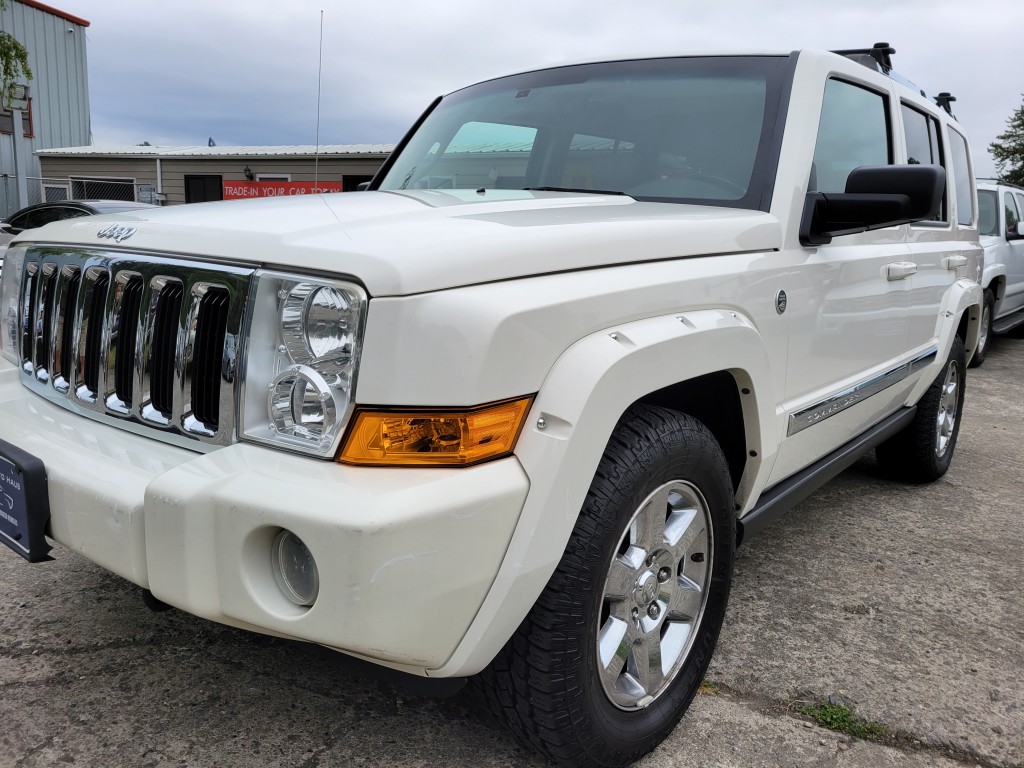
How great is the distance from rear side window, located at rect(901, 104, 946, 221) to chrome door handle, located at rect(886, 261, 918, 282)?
1.63 feet

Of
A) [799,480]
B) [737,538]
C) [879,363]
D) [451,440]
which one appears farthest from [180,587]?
[879,363]

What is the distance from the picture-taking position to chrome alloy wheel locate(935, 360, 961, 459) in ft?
13.6

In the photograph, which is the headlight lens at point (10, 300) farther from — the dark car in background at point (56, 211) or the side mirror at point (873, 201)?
the dark car in background at point (56, 211)

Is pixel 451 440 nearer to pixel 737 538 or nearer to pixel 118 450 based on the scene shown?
pixel 118 450

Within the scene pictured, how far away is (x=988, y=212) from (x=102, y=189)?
753 inches

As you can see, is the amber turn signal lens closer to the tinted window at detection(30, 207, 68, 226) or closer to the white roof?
the tinted window at detection(30, 207, 68, 226)

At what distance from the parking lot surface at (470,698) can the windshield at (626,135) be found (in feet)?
4.47

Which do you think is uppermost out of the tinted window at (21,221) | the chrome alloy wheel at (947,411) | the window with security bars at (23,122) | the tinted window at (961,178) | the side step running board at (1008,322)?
the window with security bars at (23,122)

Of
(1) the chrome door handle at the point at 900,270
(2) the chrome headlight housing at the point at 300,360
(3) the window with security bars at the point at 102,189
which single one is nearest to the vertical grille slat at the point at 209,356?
(2) the chrome headlight housing at the point at 300,360

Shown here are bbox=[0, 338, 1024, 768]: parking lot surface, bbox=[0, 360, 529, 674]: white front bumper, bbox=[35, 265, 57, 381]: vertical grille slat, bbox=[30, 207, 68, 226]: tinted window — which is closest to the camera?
bbox=[0, 360, 529, 674]: white front bumper

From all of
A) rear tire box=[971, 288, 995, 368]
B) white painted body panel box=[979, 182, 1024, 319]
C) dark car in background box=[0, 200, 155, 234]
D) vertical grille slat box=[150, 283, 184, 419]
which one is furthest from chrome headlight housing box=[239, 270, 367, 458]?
rear tire box=[971, 288, 995, 368]

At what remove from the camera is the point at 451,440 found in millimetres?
1447

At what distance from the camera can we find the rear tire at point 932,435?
3.99 m

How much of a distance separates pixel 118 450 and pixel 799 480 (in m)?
1.96
